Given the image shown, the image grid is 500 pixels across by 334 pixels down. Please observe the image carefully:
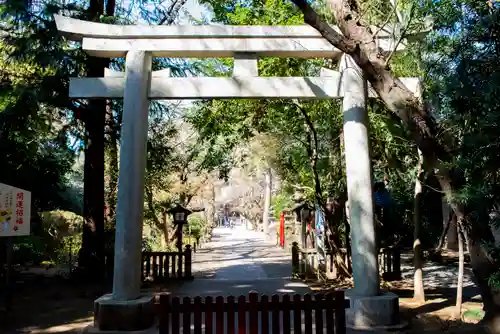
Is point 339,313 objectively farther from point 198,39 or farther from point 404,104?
point 198,39

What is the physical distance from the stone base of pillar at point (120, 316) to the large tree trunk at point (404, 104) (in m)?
4.59

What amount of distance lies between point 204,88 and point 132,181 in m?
1.96

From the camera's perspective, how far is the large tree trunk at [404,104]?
502cm

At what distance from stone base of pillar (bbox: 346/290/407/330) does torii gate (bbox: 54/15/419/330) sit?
6cm

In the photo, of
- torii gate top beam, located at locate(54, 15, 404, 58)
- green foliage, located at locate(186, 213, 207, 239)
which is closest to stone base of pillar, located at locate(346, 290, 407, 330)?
torii gate top beam, located at locate(54, 15, 404, 58)

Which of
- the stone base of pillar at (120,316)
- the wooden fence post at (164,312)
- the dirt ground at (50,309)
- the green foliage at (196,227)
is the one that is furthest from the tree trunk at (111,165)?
the green foliage at (196,227)

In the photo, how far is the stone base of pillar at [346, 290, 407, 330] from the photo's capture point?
637 cm

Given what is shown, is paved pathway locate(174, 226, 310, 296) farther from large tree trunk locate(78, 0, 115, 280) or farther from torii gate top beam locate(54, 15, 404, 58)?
torii gate top beam locate(54, 15, 404, 58)

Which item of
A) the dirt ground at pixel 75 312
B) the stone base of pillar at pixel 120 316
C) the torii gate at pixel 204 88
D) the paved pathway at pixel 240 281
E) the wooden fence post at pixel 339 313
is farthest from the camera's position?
the paved pathway at pixel 240 281

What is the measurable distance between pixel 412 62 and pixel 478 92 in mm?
3644

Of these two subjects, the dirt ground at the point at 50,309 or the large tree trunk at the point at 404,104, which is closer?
the large tree trunk at the point at 404,104

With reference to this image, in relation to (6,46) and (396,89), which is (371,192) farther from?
(6,46)

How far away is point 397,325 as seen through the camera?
21.0 feet

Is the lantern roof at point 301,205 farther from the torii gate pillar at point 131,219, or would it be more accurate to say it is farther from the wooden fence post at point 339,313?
the wooden fence post at point 339,313
